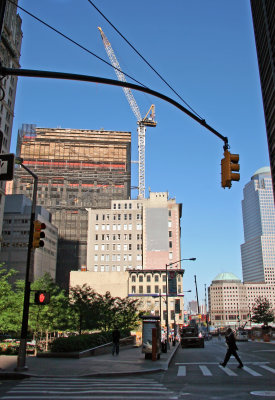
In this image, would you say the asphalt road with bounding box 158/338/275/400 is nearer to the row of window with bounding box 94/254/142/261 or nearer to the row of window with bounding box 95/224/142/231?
the row of window with bounding box 94/254/142/261

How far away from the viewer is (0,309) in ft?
138

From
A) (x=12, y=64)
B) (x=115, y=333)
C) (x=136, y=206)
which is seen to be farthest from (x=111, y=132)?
(x=115, y=333)

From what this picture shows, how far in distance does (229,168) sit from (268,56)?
45.2 meters

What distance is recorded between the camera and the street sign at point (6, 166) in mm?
8836

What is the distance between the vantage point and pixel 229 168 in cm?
1128

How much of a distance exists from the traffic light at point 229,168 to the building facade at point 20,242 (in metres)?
110

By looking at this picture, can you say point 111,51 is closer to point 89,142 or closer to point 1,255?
point 89,142

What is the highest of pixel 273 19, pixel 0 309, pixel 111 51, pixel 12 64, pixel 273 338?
pixel 111 51

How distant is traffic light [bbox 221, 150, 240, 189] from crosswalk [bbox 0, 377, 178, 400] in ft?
20.3

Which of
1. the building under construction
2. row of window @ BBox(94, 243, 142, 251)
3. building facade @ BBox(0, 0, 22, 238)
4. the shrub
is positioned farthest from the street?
the building under construction

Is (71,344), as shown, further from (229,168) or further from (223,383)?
(229,168)

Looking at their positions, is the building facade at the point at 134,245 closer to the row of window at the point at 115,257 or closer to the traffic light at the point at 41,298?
the row of window at the point at 115,257

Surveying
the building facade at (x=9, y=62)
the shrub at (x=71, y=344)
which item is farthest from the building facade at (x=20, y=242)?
the shrub at (x=71, y=344)

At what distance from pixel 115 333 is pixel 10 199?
369 feet
